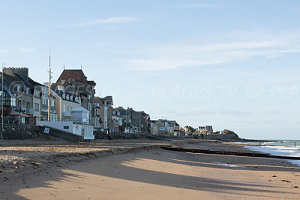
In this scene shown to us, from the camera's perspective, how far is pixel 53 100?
75.8 metres

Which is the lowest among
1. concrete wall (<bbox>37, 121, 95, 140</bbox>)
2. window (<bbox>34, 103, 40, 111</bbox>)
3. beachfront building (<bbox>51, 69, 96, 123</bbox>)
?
concrete wall (<bbox>37, 121, 95, 140</bbox>)

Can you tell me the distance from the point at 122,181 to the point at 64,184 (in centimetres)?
262

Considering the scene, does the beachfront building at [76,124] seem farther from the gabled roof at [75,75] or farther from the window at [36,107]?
the gabled roof at [75,75]

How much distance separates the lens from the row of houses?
60.8 m

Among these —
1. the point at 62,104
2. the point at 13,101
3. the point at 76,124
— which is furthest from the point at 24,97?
the point at 62,104

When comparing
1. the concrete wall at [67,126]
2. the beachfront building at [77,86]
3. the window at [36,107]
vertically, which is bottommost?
the concrete wall at [67,126]

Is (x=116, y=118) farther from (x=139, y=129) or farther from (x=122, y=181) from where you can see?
(x=122, y=181)

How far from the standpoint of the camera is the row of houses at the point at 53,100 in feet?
200

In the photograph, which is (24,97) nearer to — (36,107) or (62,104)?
(36,107)

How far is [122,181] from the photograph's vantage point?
44.8 ft

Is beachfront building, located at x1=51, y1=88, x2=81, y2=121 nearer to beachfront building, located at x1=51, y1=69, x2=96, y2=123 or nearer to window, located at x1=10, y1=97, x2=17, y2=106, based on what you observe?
beachfront building, located at x1=51, y1=69, x2=96, y2=123

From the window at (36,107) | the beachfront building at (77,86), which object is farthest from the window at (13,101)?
the beachfront building at (77,86)

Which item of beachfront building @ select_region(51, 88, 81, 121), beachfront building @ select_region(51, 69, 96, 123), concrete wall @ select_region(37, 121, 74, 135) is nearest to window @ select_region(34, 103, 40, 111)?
beachfront building @ select_region(51, 88, 81, 121)

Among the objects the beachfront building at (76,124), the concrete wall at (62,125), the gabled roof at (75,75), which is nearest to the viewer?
the concrete wall at (62,125)
